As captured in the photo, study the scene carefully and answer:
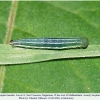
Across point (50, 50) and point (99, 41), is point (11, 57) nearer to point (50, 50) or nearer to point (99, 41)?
point (50, 50)

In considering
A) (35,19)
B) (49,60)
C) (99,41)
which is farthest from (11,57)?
(99,41)

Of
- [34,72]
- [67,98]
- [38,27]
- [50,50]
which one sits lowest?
[67,98]

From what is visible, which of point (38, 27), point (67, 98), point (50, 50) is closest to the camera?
point (67, 98)

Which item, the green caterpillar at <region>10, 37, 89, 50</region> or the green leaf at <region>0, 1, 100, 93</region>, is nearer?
the green leaf at <region>0, 1, 100, 93</region>

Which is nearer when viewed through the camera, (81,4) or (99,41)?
(99,41)

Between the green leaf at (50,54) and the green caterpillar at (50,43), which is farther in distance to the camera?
the green caterpillar at (50,43)

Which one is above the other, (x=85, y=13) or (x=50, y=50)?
(x=85, y=13)

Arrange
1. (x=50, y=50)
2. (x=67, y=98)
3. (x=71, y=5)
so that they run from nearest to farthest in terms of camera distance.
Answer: (x=67, y=98)
(x=50, y=50)
(x=71, y=5)

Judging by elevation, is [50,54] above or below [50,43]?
below
